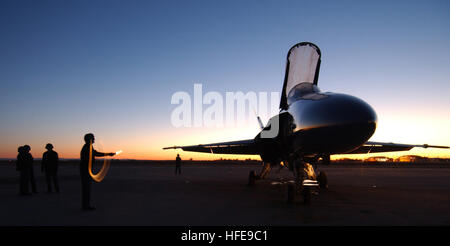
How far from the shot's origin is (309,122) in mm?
5777

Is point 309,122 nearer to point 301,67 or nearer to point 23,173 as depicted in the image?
Result: point 301,67

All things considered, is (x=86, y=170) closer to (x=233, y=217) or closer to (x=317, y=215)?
(x=233, y=217)

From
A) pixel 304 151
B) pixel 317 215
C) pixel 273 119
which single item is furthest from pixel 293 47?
pixel 317 215

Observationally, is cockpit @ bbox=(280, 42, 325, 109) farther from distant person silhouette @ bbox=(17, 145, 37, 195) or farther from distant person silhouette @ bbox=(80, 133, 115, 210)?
distant person silhouette @ bbox=(17, 145, 37, 195)

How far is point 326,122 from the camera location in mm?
5457

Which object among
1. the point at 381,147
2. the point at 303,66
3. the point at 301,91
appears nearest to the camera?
the point at 301,91

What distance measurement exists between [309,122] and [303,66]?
3312mm

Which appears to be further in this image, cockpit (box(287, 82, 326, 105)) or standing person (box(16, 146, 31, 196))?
standing person (box(16, 146, 31, 196))

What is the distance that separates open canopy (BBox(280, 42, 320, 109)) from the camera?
8578 millimetres

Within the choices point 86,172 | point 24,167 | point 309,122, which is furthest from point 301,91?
point 24,167

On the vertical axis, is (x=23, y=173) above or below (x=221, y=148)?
below

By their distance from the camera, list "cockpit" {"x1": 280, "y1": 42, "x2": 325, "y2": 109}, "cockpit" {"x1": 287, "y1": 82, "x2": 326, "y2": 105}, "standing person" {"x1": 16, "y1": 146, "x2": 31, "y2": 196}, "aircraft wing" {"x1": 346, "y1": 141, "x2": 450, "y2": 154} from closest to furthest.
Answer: "cockpit" {"x1": 287, "y1": 82, "x2": 326, "y2": 105}
"cockpit" {"x1": 280, "y1": 42, "x2": 325, "y2": 109}
"standing person" {"x1": 16, "y1": 146, "x2": 31, "y2": 196}
"aircraft wing" {"x1": 346, "y1": 141, "x2": 450, "y2": 154}

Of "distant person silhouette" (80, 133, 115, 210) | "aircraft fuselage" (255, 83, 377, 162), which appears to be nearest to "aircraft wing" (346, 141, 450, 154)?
"aircraft fuselage" (255, 83, 377, 162)
